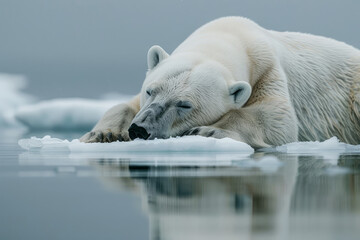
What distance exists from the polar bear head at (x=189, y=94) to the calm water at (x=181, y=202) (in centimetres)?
170

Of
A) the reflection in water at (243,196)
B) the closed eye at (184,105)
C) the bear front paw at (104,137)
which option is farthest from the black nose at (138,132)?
the reflection in water at (243,196)

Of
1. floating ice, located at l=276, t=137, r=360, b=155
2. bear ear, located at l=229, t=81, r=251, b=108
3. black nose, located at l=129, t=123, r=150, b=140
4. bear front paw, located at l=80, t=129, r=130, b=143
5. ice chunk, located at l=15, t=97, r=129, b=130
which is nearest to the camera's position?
black nose, located at l=129, t=123, r=150, b=140

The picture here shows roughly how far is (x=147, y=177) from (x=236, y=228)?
4.29 ft

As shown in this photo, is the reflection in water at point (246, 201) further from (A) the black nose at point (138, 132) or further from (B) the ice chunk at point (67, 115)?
(B) the ice chunk at point (67, 115)

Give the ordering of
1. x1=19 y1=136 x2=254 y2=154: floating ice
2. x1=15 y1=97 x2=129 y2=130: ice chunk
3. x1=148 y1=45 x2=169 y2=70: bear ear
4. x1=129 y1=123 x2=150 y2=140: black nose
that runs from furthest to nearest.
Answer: x1=15 y1=97 x2=129 y2=130: ice chunk → x1=148 y1=45 x2=169 y2=70: bear ear → x1=129 y1=123 x2=150 y2=140: black nose → x1=19 y1=136 x2=254 y2=154: floating ice

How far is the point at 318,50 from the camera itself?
735cm

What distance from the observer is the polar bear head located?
5246 mm

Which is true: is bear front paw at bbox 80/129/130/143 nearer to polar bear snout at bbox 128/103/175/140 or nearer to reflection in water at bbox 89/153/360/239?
polar bear snout at bbox 128/103/175/140

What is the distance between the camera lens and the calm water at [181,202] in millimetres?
1644

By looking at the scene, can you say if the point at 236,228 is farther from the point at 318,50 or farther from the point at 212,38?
the point at 318,50

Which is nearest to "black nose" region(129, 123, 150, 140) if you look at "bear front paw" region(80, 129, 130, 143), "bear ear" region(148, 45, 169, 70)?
"bear front paw" region(80, 129, 130, 143)

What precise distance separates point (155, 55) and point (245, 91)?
0.99m

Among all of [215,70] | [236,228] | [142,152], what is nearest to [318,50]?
[215,70]

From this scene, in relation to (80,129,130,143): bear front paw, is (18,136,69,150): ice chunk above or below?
below
